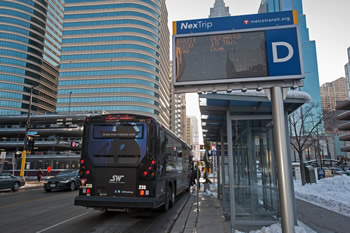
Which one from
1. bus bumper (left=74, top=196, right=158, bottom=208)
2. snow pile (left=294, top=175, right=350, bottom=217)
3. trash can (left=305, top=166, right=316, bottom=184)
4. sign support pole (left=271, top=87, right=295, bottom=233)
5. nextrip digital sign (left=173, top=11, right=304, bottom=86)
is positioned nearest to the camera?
sign support pole (left=271, top=87, right=295, bottom=233)

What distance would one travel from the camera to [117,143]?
8.27 meters

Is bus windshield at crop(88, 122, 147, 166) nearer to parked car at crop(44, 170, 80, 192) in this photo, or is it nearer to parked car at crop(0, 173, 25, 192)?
parked car at crop(44, 170, 80, 192)

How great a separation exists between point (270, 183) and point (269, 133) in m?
1.60

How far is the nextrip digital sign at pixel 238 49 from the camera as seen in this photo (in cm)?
442

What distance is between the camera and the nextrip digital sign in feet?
14.5

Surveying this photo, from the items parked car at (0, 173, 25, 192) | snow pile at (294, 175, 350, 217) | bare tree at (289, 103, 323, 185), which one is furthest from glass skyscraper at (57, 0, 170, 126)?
snow pile at (294, 175, 350, 217)

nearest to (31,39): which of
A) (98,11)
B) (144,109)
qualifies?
(98,11)

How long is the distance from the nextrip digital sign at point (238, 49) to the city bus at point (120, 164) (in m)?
3.91

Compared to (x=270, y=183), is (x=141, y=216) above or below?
below

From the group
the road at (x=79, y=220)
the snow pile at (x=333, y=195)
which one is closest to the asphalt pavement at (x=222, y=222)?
the road at (x=79, y=220)

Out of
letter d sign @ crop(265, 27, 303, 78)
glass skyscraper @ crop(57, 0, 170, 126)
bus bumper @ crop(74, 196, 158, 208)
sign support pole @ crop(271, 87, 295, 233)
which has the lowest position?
bus bumper @ crop(74, 196, 158, 208)

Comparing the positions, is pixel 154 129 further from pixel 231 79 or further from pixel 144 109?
pixel 144 109

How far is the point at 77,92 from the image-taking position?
291 ft

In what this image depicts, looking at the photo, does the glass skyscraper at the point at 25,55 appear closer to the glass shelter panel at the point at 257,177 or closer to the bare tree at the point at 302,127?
the bare tree at the point at 302,127
